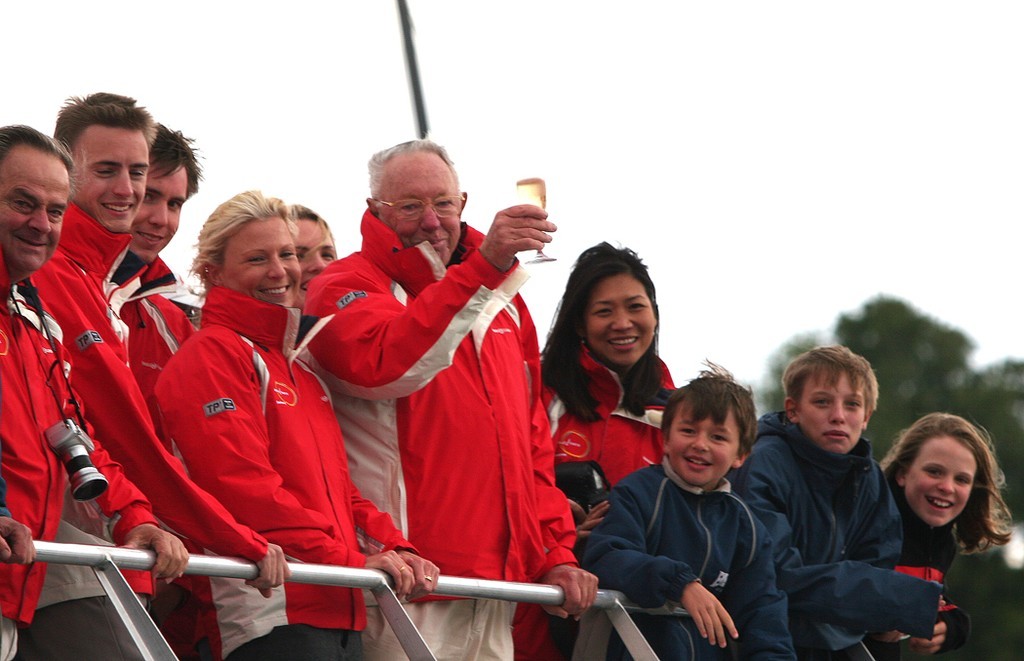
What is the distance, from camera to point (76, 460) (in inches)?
148

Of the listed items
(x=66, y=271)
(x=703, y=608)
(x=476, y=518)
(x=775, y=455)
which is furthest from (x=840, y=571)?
(x=66, y=271)

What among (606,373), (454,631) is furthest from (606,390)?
(454,631)

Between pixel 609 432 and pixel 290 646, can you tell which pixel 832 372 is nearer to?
pixel 609 432

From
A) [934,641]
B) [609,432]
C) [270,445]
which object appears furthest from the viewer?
[934,641]

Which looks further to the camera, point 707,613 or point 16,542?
point 707,613

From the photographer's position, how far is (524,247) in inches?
182

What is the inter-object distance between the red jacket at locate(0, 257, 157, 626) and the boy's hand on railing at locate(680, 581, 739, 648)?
165cm

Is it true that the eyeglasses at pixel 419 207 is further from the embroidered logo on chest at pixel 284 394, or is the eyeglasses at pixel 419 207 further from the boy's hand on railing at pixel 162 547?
the boy's hand on railing at pixel 162 547

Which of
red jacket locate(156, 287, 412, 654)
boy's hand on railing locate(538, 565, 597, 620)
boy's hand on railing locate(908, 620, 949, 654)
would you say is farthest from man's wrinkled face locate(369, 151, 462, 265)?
boy's hand on railing locate(908, 620, 949, 654)

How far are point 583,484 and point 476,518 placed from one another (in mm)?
672

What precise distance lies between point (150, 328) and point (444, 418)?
0.97 m

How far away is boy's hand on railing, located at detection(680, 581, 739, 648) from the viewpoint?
475 cm

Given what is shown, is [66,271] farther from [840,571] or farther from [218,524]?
[840,571]

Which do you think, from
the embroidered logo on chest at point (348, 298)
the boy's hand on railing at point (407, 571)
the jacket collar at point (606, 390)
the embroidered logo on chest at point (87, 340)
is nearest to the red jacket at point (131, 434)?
the embroidered logo on chest at point (87, 340)
